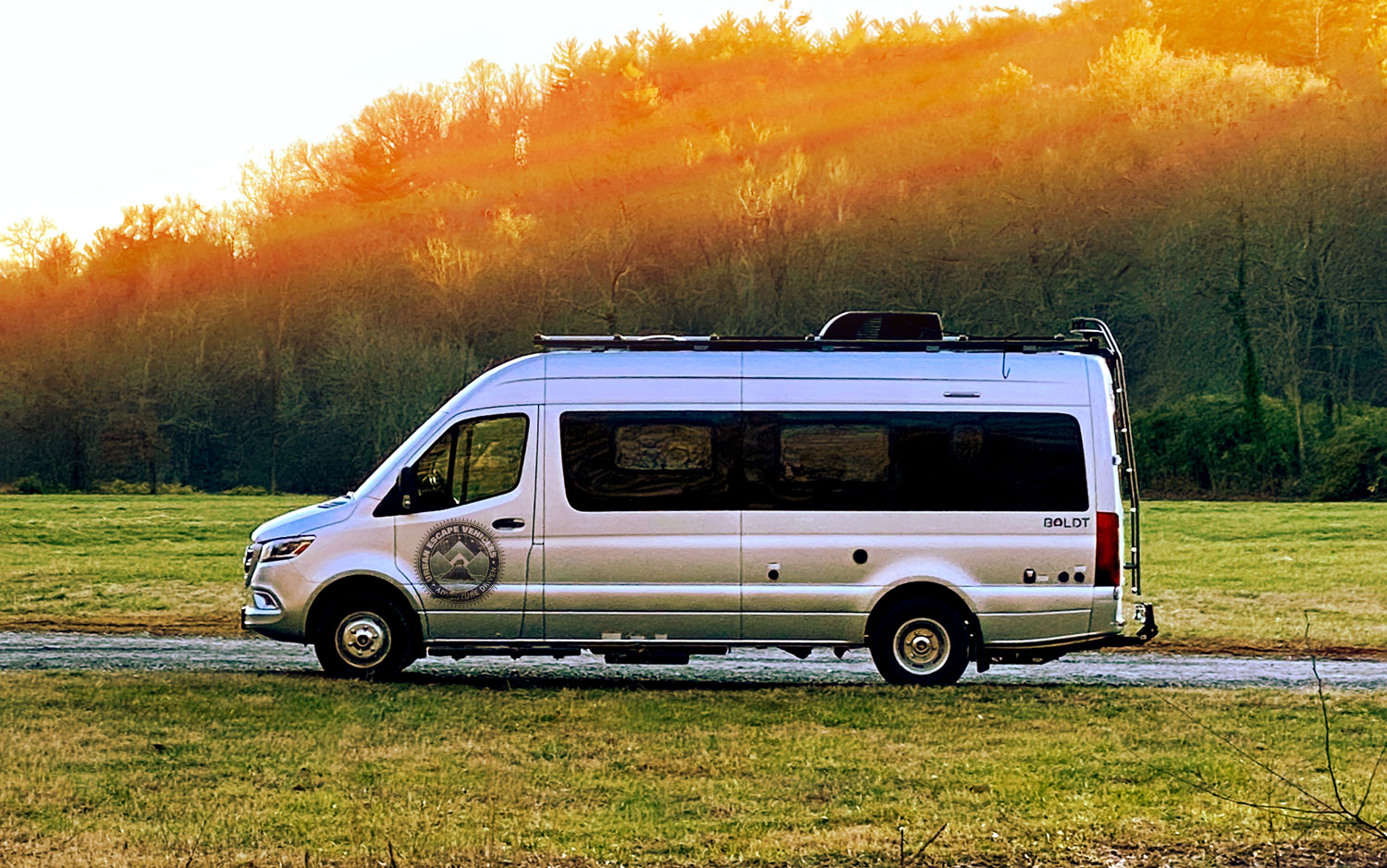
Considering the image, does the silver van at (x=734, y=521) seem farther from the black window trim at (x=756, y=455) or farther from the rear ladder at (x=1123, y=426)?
the rear ladder at (x=1123, y=426)

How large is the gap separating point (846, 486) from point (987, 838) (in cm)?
604

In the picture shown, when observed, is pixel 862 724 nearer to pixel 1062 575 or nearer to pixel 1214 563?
pixel 1062 575

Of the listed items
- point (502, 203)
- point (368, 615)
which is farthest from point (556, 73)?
point (368, 615)

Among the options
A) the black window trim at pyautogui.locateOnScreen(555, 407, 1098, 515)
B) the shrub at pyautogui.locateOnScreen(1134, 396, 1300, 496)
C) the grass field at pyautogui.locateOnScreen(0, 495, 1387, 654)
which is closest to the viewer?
the black window trim at pyautogui.locateOnScreen(555, 407, 1098, 515)

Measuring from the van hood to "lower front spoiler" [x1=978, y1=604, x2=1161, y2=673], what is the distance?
5.52 m

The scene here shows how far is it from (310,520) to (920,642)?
17.3 ft

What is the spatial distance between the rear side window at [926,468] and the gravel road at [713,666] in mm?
1676

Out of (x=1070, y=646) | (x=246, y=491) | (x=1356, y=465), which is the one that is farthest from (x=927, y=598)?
(x=246, y=491)

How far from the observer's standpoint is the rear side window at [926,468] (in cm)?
1371

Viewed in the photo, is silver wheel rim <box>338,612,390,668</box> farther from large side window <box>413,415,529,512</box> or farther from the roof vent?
the roof vent

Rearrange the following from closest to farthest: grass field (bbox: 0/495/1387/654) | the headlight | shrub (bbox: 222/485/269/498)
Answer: the headlight, grass field (bbox: 0/495/1387/654), shrub (bbox: 222/485/269/498)

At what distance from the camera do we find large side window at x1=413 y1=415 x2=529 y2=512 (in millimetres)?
13789

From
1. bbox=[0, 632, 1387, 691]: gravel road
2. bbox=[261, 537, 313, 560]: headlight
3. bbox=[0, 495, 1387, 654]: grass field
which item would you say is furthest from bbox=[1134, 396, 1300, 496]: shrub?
bbox=[261, 537, 313, 560]: headlight

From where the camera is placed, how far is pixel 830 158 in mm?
53688
